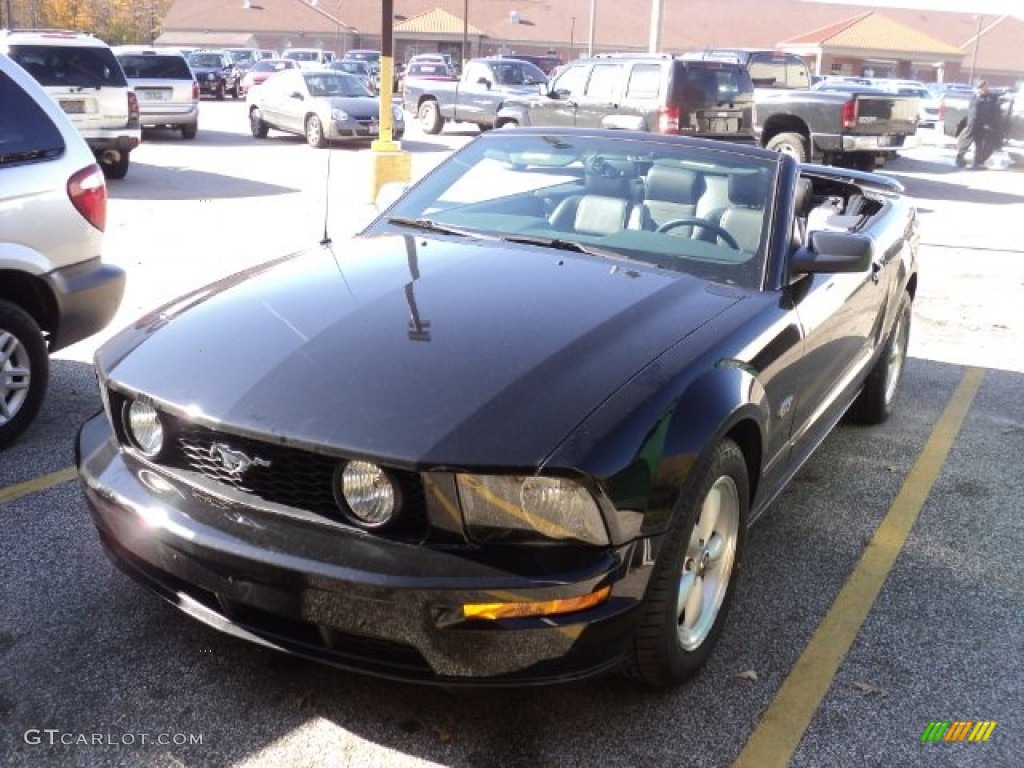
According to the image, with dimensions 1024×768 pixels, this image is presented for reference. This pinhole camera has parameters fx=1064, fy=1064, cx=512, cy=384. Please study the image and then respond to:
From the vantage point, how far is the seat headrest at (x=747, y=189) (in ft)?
12.8

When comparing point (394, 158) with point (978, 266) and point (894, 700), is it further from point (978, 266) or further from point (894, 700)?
point (894, 700)

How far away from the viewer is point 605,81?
14.9m

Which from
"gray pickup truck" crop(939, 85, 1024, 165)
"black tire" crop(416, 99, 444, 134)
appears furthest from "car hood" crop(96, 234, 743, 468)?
"black tire" crop(416, 99, 444, 134)

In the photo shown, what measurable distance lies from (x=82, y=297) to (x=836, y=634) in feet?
11.3

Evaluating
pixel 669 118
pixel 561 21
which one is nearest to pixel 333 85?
pixel 669 118

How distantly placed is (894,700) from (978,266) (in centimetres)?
827

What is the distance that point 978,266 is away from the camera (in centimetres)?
1024

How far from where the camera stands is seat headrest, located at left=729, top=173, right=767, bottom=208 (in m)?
3.92

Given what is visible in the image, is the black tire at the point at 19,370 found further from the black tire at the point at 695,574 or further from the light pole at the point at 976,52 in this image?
the light pole at the point at 976,52

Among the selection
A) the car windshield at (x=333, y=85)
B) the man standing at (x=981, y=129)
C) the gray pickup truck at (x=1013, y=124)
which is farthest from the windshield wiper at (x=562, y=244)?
the gray pickup truck at (x=1013, y=124)

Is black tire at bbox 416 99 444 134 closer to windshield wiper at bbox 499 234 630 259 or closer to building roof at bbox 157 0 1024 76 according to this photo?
windshield wiper at bbox 499 234 630 259

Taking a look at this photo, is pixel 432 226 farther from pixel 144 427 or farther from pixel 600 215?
pixel 144 427

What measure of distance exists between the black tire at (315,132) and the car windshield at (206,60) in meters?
18.4

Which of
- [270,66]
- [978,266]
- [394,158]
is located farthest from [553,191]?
[270,66]
